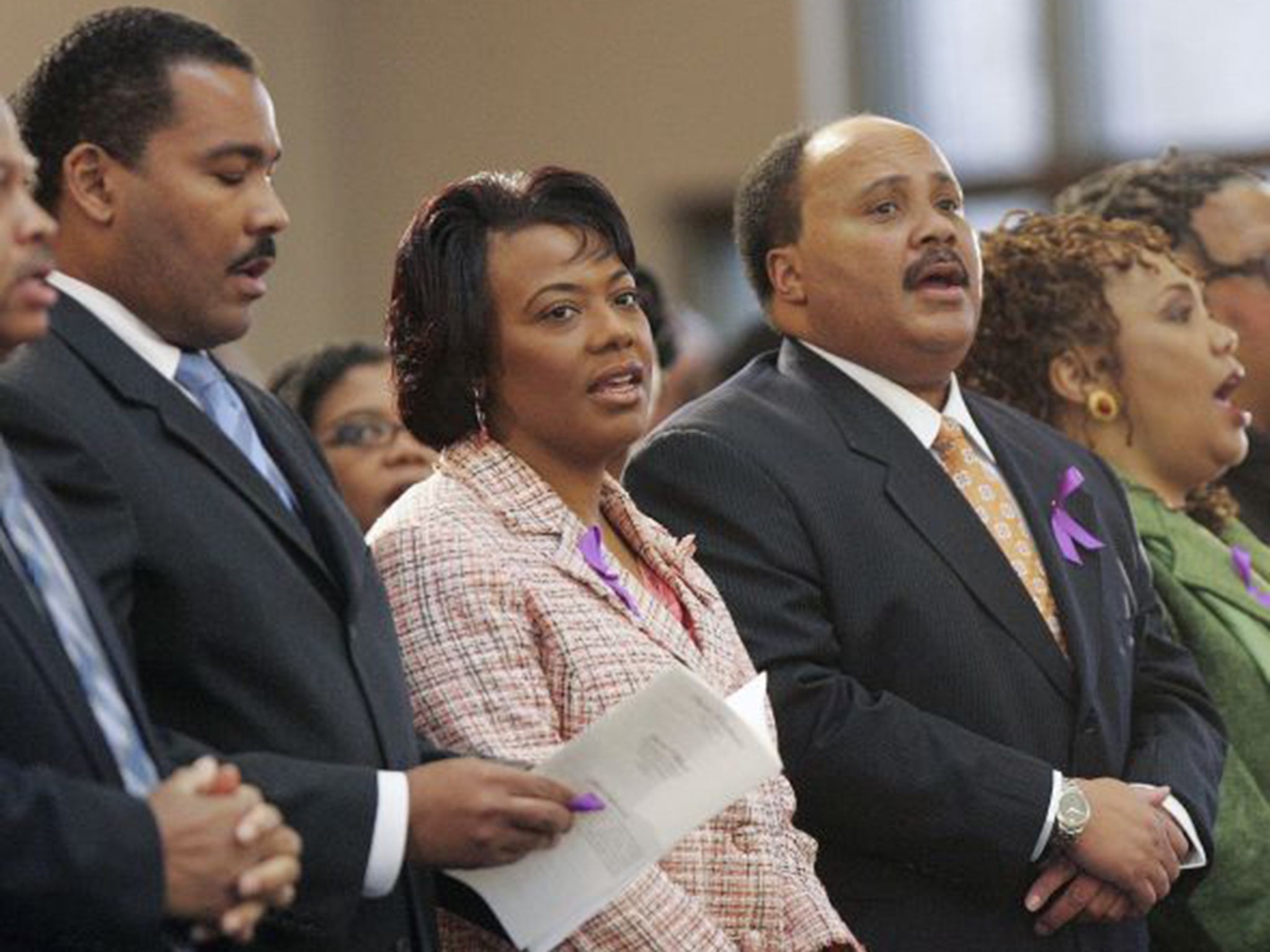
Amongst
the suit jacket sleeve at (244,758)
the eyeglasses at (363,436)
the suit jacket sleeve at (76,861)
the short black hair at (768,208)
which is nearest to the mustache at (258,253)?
the suit jacket sleeve at (244,758)

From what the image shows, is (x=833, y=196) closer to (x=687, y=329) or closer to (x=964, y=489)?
(x=964, y=489)

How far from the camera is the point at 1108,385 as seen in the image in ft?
13.5

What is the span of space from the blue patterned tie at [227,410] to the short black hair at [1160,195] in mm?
2099

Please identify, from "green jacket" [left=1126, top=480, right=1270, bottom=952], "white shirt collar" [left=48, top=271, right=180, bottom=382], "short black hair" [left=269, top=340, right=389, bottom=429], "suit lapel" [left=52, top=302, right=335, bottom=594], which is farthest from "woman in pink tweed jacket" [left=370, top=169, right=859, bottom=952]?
"short black hair" [left=269, top=340, right=389, bottom=429]

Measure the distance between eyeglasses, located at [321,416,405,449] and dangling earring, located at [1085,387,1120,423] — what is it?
109 centimetres

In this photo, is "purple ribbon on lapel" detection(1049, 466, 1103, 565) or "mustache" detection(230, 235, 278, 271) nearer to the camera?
"mustache" detection(230, 235, 278, 271)

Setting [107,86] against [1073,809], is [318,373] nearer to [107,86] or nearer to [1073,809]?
[1073,809]

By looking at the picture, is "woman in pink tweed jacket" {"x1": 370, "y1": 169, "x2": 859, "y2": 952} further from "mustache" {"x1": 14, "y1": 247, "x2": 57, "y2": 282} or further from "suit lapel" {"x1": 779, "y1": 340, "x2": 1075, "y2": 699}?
"mustache" {"x1": 14, "y1": 247, "x2": 57, "y2": 282}

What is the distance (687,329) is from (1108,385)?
5.87ft

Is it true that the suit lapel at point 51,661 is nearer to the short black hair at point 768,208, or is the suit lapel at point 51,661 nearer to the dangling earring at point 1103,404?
the short black hair at point 768,208

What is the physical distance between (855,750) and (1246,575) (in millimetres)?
1086

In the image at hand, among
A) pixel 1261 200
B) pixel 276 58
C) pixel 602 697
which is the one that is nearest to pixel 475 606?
pixel 602 697

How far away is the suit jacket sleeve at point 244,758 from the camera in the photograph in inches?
95.3

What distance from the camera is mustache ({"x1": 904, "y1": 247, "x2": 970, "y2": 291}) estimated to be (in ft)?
11.6
